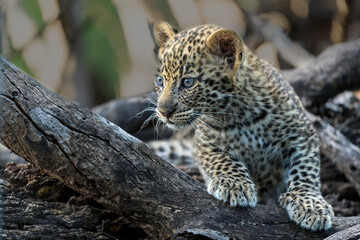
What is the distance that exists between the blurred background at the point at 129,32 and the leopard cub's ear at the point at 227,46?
71.7 inches

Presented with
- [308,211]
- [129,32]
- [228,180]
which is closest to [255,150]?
[228,180]

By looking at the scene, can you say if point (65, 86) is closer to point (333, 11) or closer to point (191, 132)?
point (191, 132)

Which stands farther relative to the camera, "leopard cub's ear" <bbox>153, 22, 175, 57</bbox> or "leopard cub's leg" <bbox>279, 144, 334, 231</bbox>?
"leopard cub's ear" <bbox>153, 22, 175, 57</bbox>

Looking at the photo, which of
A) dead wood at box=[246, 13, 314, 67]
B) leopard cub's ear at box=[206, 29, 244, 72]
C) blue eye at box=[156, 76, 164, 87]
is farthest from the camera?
dead wood at box=[246, 13, 314, 67]

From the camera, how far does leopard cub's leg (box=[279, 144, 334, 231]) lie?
3.81m

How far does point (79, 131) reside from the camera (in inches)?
139

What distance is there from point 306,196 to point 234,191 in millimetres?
611

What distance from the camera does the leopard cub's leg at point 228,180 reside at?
387cm

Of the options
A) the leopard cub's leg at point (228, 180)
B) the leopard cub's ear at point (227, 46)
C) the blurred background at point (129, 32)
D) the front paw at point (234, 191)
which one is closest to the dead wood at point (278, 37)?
the blurred background at point (129, 32)

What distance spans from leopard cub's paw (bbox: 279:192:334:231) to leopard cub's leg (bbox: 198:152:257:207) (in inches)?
11.2

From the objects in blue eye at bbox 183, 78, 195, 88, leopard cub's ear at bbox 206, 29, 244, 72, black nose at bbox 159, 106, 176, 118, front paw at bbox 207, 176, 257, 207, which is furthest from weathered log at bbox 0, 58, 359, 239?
leopard cub's ear at bbox 206, 29, 244, 72

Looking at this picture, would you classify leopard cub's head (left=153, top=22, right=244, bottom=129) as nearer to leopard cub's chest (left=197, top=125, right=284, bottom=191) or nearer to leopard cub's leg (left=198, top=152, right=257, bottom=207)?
leopard cub's chest (left=197, top=125, right=284, bottom=191)

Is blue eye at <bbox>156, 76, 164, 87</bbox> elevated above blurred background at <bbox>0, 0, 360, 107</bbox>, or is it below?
below

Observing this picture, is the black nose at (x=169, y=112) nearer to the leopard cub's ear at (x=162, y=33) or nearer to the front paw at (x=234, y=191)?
the front paw at (x=234, y=191)
